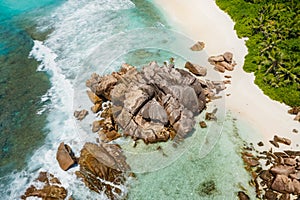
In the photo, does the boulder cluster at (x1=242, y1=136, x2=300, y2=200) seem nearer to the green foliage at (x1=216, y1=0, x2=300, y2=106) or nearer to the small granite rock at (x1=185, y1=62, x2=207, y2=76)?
the green foliage at (x1=216, y1=0, x2=300, y2=106)

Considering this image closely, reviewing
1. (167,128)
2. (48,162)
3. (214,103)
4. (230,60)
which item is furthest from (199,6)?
(48,162)

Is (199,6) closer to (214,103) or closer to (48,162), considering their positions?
(214,103)

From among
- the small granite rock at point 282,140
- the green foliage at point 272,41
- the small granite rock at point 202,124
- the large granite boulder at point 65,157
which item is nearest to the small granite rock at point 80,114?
the large granite boulder at point 65,157

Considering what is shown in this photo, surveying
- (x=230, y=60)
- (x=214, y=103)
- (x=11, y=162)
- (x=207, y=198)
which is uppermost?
(x=230, y=60)

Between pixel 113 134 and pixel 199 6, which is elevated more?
pixel 199 6

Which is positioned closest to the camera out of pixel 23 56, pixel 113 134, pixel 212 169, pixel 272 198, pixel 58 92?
pixel 272 198

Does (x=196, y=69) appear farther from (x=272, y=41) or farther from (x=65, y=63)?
(x=65, y=63)

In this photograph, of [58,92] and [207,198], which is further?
[58,92]
